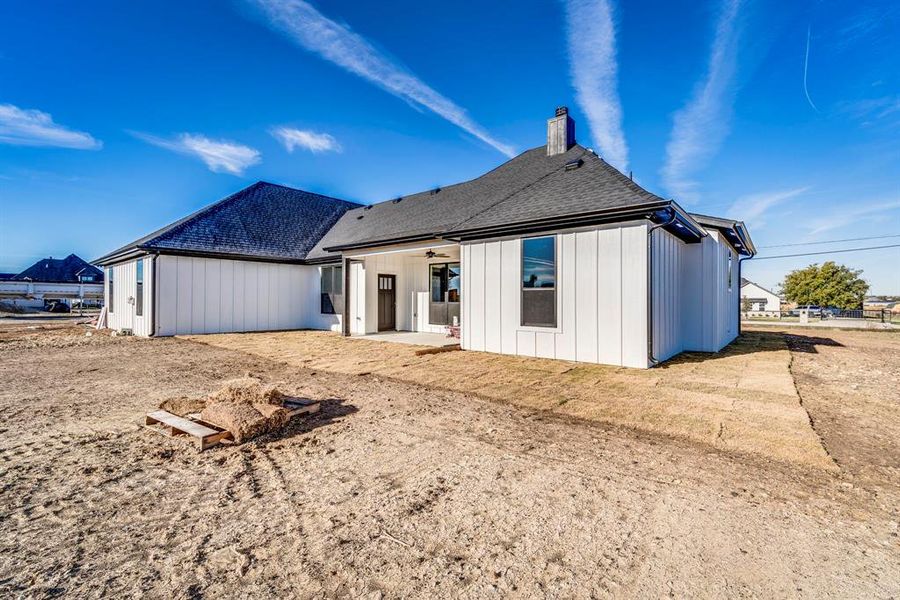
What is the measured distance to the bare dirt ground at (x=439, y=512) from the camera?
1710mm

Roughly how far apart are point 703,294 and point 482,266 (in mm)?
5800

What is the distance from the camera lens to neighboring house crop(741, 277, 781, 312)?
206ft

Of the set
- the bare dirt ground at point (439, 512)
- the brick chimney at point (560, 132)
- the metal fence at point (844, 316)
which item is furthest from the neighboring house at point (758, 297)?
the bare dirt ground at point (439, 512)

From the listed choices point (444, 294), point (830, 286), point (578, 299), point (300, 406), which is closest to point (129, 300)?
point (444, 294)

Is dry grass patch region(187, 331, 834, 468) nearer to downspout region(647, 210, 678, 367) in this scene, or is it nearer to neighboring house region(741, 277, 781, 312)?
downspout region(647, 210, 678, 367)

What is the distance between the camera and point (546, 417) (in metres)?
4.29

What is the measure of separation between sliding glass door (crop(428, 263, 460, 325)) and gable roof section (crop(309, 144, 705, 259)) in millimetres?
1885

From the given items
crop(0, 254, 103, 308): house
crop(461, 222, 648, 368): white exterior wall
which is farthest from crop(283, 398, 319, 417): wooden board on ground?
crop(0, 254, 103, 308): house

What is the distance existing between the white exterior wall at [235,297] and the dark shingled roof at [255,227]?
20.4 inches

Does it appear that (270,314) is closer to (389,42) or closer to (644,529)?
(389,42)

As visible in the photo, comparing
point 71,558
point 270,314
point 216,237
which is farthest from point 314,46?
point 71,558

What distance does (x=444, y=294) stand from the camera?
42.9ft

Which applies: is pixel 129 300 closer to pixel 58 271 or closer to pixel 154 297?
pixel 154 297

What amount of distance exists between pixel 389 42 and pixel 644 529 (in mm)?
13905
